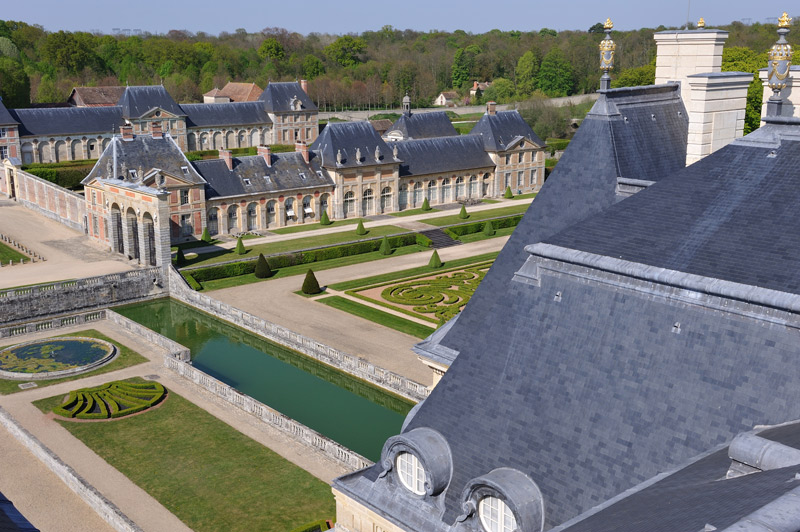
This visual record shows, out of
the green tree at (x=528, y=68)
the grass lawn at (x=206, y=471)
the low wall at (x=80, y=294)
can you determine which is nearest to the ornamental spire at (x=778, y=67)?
the grass lawn at (x=206, y=471)

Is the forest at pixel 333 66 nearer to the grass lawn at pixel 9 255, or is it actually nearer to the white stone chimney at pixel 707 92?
the grass lawn at pixel 9 255

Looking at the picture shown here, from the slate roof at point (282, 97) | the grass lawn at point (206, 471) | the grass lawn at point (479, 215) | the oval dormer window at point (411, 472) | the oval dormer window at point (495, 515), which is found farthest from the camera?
A: the slate roof at point (282, 97)

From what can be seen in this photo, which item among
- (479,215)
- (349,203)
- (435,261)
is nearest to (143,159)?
(349,203)

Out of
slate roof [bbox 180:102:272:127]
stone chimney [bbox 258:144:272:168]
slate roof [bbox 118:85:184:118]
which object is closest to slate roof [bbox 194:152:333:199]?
stone chimney [bbox 258:144:272:168]

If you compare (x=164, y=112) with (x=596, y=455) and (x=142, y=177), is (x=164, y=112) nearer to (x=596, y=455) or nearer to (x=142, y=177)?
(x=142, y=177)

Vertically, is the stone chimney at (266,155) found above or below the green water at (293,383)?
above

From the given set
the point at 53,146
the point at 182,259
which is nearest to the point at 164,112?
the point at 53,146

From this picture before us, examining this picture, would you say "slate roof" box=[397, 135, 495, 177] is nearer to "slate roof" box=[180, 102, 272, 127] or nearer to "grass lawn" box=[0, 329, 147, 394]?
"slate roof" box=[180, 102, 272, 127]
